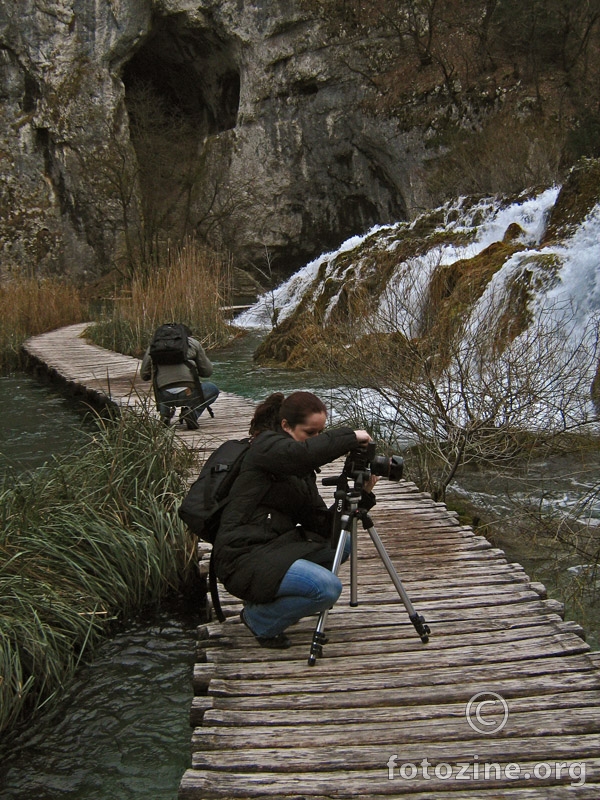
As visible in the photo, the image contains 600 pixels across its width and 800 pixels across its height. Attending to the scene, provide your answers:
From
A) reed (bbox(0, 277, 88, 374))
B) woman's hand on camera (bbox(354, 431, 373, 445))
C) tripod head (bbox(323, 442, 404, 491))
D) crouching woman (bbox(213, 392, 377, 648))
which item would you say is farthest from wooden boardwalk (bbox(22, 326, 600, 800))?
reed (bbox(0, 277, 88, 374))

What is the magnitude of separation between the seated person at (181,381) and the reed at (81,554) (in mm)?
1535

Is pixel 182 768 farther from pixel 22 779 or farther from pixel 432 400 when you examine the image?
pixel 432 400

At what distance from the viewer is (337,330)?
7.93 meters

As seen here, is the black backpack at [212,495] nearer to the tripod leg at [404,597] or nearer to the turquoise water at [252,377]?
the tripod leg at [404,597]

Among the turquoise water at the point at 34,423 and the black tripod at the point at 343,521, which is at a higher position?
the black tripod at the point at 343,521

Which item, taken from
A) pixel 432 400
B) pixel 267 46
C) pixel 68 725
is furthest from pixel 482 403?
pixel 267 46

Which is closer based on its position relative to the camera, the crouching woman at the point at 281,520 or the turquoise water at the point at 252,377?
the crouching woman at the point at 281,520

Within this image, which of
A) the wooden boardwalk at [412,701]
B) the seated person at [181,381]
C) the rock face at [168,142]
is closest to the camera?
the wooden boardwalk at [412,701]

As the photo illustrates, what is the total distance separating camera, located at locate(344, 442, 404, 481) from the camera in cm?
324

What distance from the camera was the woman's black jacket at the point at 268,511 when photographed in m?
3.21

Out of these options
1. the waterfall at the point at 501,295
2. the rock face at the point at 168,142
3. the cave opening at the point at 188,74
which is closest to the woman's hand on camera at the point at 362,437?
the waterfall at the point at 501,295

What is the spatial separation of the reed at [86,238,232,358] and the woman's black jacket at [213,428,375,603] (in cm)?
1092

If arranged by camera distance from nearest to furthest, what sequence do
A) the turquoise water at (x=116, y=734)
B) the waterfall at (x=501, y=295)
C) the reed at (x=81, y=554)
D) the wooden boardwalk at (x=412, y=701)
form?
the wooden boardwalk at (x=412, y=701) < the turquoise water at (x=116, y=734) < the reed at (x=81, y=554) < the waterfall at (x=501, y=295)

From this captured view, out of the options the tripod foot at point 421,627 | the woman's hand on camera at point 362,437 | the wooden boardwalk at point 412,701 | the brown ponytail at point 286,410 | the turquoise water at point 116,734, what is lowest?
the turquoise water at point 116,734
